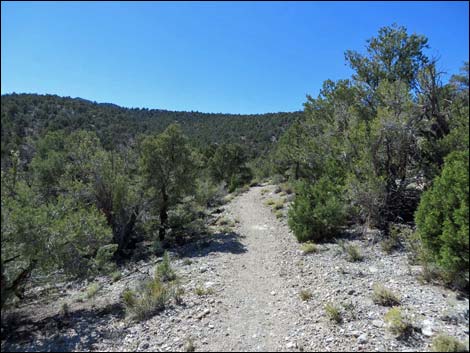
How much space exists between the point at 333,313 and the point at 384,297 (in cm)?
126

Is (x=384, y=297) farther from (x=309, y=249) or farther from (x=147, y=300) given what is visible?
(x=147, y=300)

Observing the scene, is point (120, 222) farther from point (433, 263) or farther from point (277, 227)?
point (433, 263)

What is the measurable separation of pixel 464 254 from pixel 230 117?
81.7m

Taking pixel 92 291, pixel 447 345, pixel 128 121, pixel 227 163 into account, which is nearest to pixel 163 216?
pixel 92 291

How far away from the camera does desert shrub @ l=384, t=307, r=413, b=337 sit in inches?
225

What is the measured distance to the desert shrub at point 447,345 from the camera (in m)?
5.07

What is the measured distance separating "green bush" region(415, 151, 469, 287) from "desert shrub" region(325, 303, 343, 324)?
240cm

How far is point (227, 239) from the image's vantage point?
15156 mm

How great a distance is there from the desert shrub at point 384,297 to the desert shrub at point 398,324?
30.5 inches

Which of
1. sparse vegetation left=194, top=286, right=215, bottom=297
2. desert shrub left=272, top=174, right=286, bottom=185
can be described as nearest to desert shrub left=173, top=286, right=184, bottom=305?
sparse vegetation left=194, top=286, right=215, bottom=297

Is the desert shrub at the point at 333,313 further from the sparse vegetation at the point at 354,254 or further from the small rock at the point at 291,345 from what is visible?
the sparse vegetation at the point at 354,254

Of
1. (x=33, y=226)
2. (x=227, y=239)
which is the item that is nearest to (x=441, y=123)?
(x=227, y=239)

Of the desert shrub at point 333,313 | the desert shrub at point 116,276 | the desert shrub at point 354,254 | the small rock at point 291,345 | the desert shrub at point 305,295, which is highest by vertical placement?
the desert shrub at point 354,254

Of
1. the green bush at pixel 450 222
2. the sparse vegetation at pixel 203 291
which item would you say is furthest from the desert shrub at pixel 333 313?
the sparse vegetation at pixel 203 291
